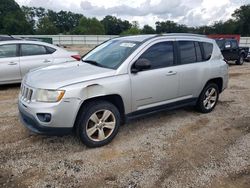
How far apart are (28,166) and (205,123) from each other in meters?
3.41

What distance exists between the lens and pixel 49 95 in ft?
12.0

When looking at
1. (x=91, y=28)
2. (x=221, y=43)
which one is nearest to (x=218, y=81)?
(x=221, y=43)

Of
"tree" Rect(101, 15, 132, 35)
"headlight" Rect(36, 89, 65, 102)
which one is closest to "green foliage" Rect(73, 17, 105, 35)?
"tree" Rect(101, 15, 132, 35)

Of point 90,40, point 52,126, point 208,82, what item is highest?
point 90,40

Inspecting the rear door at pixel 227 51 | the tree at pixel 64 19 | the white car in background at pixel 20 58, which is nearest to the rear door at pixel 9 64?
the white car in background at pixel 20 58

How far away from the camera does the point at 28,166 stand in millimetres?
3582

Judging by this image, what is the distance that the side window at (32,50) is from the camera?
7.75 meters

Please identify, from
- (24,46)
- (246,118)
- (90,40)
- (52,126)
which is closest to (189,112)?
(246,118)

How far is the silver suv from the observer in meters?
3.71

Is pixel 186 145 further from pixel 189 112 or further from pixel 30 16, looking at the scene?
pixel 30 16

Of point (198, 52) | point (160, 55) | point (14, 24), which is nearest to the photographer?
point (160, 55)

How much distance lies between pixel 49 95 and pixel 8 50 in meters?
4.66

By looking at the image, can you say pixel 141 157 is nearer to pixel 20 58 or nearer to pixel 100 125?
pixel 100 125

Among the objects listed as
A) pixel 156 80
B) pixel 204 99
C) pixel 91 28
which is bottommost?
pixel 204 99
